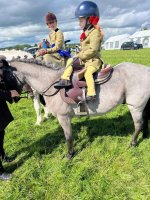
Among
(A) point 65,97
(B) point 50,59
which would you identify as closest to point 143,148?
(A) point 65,97

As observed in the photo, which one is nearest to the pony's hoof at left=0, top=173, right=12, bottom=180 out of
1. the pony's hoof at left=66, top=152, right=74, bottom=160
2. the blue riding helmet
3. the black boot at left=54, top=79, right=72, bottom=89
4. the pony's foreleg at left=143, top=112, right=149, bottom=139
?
the pony's hoof at left=66, top=152, right=74, bottom=160

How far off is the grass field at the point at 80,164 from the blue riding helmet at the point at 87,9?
290cm

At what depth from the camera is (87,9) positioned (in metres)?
4.96

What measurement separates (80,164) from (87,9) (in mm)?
3091

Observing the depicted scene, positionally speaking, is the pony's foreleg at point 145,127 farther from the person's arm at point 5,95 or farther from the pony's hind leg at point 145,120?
the person's arm at point 5,95

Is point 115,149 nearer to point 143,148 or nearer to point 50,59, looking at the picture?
point 143,148

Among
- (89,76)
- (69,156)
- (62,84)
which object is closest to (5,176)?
(69,156)

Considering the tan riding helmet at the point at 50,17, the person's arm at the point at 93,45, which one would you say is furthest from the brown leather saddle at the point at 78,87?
the tan riding helmet at the point at 50,17

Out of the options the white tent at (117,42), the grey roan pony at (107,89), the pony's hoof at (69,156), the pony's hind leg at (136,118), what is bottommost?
the white tent at (117,42)

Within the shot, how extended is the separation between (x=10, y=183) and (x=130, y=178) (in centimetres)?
221

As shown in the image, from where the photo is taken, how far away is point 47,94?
17.9 feet

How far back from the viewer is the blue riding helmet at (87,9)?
496 centimetres

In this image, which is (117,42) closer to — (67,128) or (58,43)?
(58,43)

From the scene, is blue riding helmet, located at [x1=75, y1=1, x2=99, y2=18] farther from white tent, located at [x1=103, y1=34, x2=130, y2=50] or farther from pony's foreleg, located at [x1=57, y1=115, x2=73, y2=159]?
white tent, located at [x1=103, y1=34, x2=130, y2=50]
